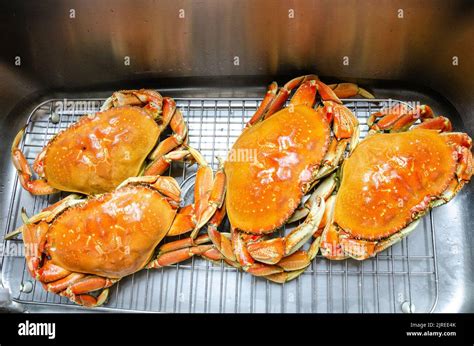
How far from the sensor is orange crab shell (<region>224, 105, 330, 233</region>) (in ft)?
6.45

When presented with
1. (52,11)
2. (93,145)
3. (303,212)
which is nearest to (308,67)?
(303,212)

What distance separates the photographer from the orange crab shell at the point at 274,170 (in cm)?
196

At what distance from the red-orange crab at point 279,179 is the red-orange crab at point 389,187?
4.1 inches

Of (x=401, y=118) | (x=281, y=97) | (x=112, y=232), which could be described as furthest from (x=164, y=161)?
(x=401, y=118)

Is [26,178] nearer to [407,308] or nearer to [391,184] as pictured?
[391,184]

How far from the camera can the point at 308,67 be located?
2375 millimetres

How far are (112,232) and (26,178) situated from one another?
655 mm

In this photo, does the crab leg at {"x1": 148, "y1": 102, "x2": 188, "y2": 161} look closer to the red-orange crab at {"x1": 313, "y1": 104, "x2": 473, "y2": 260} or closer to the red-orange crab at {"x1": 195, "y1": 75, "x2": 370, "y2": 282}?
the red-orange crab at {"x1": 195, "y1": 75, "x2": 370, "y2": 282}

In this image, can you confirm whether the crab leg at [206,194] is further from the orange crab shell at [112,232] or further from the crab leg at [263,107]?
the crab leg at [263,107]

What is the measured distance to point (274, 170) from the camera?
1971 mm

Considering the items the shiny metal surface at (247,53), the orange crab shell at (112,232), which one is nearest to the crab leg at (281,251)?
the orange crab shell at (112,232)

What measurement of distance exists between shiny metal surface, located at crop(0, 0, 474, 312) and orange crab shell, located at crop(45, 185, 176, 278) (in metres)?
0.59
